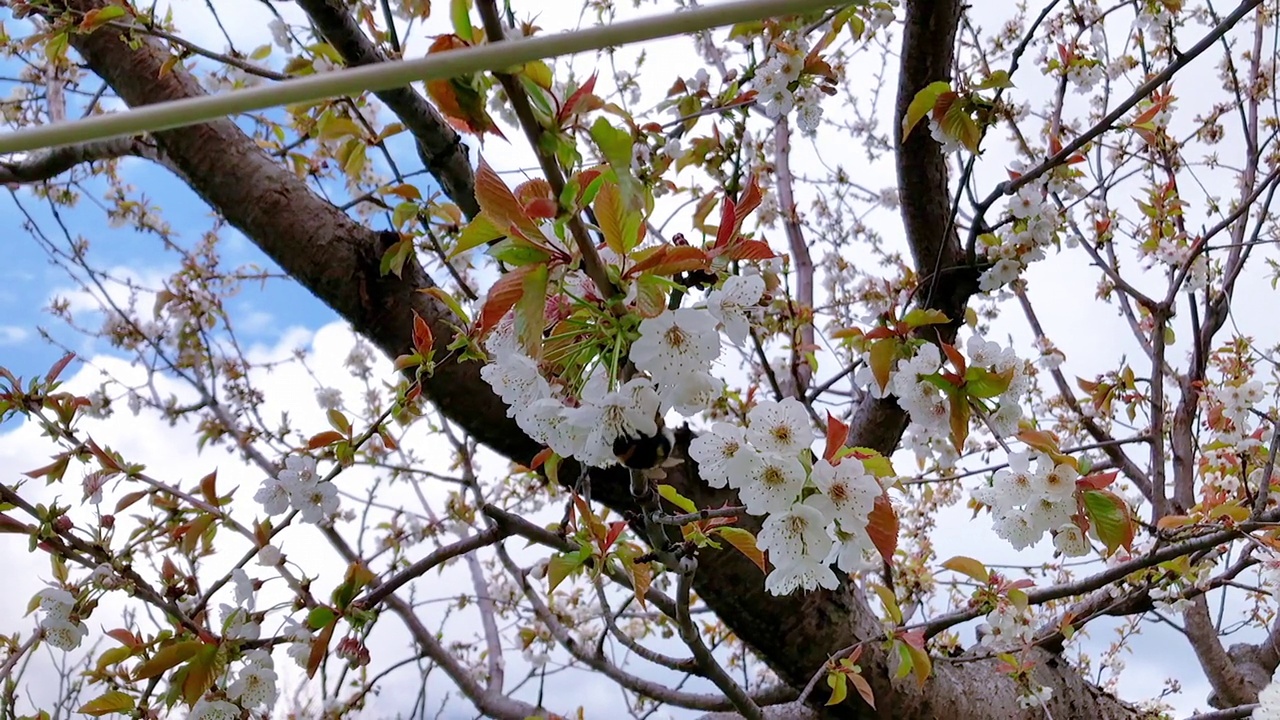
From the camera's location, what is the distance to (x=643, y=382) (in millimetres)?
470

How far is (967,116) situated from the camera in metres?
0.98

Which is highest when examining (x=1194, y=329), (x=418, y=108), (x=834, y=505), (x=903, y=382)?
(x=1194, y=329)

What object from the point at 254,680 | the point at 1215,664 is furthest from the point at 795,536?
the point at 1215,664

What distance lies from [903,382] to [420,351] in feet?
1.96

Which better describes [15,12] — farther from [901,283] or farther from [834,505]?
[901,283]

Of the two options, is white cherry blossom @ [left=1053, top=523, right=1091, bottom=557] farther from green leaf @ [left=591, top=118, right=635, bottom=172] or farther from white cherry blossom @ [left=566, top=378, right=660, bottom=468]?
green leaf @ [left=591, top=118, right=635, bottom=172]

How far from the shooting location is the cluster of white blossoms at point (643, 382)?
0.46 meters

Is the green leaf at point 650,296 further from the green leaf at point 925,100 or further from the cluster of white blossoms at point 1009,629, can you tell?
the cluster of white blossoms at point 1009,629

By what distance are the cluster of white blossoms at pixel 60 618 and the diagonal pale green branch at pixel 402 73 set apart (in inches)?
35.3

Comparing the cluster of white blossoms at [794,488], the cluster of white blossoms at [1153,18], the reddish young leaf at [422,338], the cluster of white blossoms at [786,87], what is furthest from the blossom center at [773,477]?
the cluster of white blossoms at [1153,18]

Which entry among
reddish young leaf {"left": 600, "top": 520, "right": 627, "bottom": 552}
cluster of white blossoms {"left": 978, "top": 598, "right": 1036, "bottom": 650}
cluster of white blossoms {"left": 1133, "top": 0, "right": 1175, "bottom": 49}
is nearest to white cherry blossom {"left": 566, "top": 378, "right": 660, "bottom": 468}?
reddish young leaf {"left": 600, "top": 520, "right": 627, "bottom": 552}

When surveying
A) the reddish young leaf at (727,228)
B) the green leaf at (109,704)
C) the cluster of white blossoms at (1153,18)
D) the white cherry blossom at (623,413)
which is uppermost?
the cluster of white blossoms at (1153,18)

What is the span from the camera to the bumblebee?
1.57 ft

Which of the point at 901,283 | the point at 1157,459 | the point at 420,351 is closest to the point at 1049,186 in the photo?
the point at 901,283
